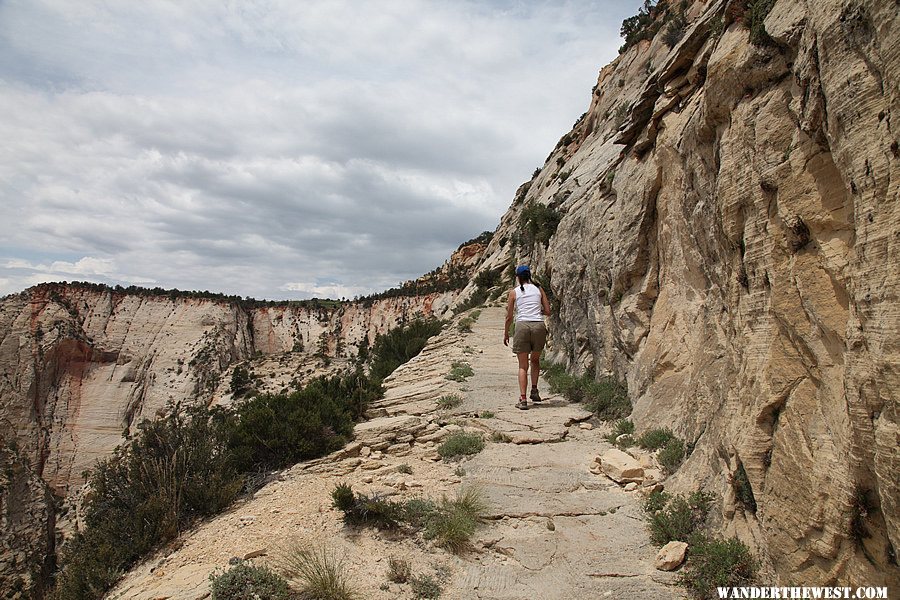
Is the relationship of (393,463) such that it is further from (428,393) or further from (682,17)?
(682,17)

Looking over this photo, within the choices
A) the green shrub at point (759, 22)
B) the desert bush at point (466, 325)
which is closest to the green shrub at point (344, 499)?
the green shrub at point (759, 22)

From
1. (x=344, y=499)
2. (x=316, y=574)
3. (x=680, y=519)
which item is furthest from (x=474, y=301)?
(x=316, y=574)

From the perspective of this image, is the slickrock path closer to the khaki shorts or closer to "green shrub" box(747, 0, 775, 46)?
the khaki shorts

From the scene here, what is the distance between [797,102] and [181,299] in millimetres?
51817

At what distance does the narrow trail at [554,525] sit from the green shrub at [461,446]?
0.38 ft

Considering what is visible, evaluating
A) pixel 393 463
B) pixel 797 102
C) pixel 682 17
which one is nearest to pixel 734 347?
pixel 797 102

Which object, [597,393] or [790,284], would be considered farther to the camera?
[597,393]

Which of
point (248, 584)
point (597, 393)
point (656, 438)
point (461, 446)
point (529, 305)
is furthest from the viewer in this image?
point (529, 305)

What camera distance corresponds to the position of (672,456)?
199 inches

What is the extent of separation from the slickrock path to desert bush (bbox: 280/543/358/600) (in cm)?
12

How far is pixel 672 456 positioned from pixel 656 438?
1.75 ft

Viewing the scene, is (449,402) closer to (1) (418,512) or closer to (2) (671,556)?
(1) (418,512)

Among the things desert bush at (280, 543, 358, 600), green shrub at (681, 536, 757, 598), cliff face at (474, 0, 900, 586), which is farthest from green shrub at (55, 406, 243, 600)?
cliff face at (474, 0, 900, 586)

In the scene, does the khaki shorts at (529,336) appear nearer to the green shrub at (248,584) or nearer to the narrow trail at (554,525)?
the narrow trail at (554,525)
